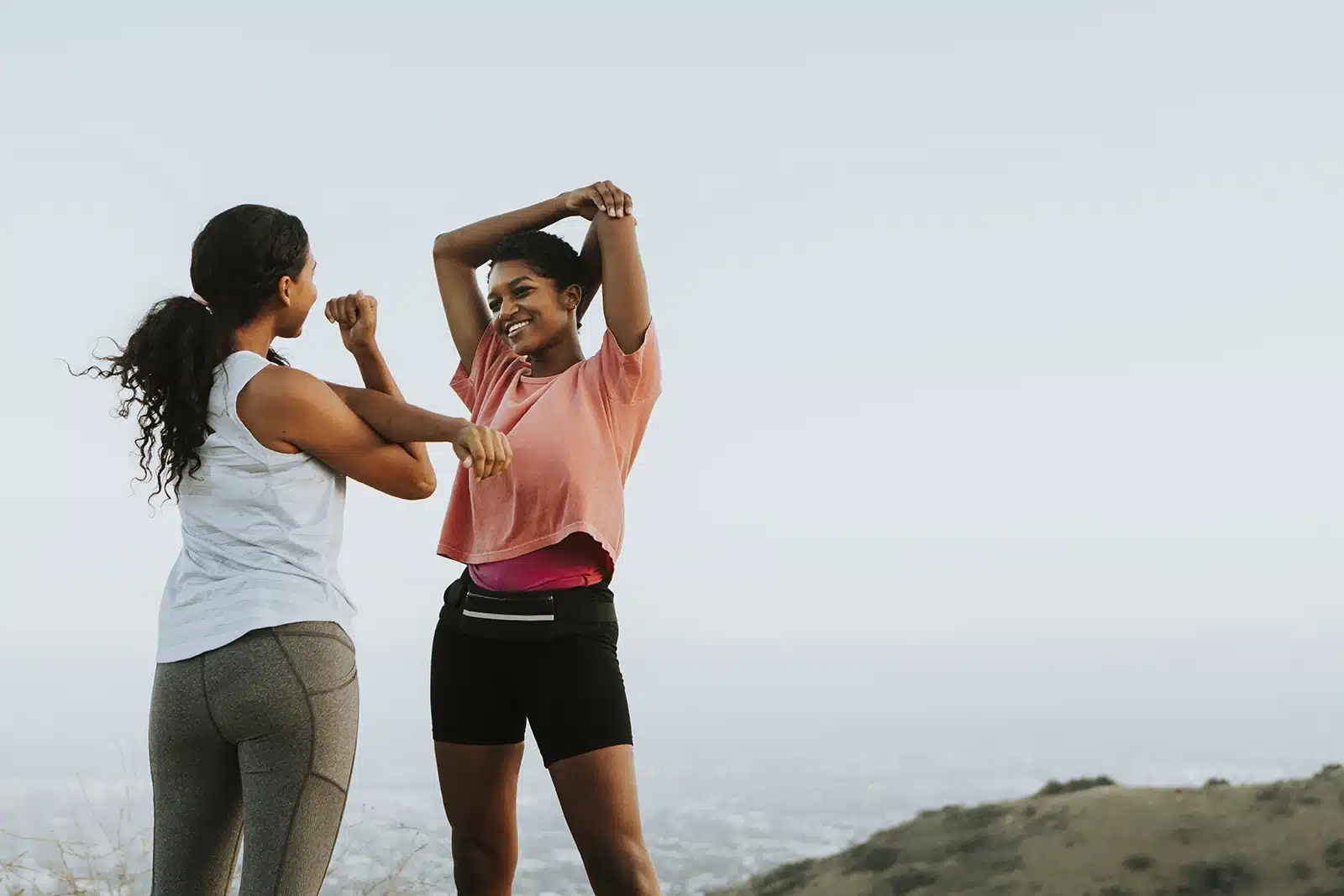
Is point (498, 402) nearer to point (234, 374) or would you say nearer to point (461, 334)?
point (461, 334)

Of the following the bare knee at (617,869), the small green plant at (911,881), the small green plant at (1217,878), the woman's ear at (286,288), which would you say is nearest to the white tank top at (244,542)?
the woman's ear at (286,288)

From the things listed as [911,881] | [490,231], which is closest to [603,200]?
[490,231]

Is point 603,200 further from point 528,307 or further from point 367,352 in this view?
point 367,352

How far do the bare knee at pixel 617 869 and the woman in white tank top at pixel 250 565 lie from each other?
2.40 feet

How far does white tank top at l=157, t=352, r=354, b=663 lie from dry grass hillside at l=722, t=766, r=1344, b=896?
8.18 metres

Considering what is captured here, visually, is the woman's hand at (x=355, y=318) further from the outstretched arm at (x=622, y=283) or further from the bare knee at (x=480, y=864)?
the bare knee at (x=480, y=864)

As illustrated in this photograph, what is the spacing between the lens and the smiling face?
3314 mm

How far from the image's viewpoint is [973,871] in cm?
1145

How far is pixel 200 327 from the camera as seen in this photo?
8.17 ft

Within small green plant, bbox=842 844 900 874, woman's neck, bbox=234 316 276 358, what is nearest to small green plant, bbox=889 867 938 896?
small green plant, bbox=842 844 900 874

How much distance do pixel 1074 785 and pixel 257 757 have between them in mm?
11796

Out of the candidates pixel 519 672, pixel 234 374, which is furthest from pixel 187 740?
pixel 519 672

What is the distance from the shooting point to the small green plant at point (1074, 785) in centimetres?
1266

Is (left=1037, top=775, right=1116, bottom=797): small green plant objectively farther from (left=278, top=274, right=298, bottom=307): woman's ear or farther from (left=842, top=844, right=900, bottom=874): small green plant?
(left=278, top=274, right=298, bottom=307): woman's ear
